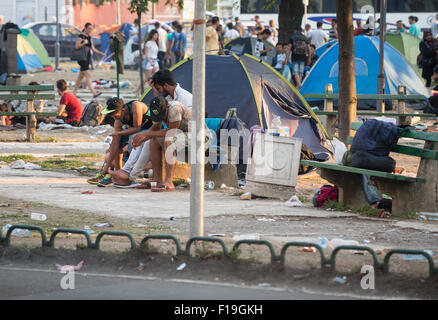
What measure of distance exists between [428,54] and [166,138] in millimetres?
17365

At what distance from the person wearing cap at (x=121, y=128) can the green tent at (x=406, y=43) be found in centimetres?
2093

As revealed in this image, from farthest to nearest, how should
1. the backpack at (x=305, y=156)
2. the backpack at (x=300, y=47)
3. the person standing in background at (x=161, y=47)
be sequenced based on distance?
1. the person standing in background at (x=161, y=47)
2. the backpack at (x=300, y=47)
3. the backpack at (x=305, y=156)

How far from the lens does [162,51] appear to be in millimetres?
28250

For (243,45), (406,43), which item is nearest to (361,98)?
(243,45)

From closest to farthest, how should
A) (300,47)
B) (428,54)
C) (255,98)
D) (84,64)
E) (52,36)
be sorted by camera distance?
(255,98) < (300,47) < (84,64) < (428,54) < (52,36)

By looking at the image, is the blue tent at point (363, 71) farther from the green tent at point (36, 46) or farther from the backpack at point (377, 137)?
the green tent at point (36, 46)

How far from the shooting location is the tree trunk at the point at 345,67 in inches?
539

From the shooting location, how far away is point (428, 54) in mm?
27438

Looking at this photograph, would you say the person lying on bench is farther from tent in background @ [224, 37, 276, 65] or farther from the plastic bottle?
tent in background @ [224, 37, 276, 65]

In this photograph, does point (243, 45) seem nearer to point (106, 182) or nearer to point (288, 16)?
point (288, 16)

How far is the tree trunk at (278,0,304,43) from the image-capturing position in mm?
24812

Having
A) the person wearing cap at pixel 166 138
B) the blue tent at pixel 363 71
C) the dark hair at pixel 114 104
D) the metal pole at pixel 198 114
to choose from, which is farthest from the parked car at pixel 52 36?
the metal pole at pixel 198 114

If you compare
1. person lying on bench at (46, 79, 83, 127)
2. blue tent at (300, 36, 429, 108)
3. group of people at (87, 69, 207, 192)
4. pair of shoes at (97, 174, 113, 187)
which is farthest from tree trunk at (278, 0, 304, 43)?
pair of shoes at (97, 174, 113, 187)
